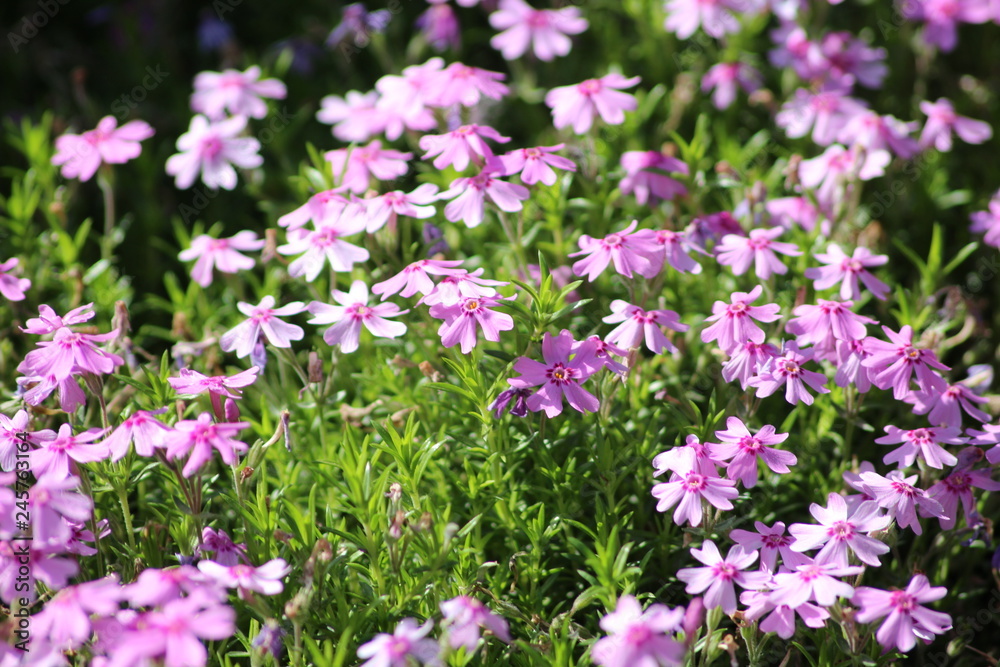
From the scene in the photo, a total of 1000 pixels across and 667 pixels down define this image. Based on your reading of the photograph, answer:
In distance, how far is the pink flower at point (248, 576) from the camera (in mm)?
1825

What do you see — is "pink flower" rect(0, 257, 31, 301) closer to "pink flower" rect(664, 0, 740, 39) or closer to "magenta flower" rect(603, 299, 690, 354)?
"magenta flower" rect(603, 299, 690, 354)

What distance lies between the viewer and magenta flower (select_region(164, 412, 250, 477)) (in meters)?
1.91

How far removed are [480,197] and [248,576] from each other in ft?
3.94

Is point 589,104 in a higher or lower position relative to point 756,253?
higher

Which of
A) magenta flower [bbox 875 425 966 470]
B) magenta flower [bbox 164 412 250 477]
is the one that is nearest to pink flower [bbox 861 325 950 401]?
magenta flower [bbox 875 425 966 470]

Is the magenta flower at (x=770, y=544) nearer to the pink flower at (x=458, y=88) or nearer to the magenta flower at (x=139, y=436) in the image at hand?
the magenta flower at (x=139, y=436)

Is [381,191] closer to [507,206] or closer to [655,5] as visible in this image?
[507,206]

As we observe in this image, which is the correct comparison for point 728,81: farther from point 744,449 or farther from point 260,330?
point 260,330

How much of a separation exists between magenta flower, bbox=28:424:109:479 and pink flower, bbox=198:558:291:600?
374 mm

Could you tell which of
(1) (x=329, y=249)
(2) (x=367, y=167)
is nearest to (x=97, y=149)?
(2) (x=367, y=167)

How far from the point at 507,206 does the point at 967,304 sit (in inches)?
65.4

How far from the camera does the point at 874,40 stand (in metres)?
4.22

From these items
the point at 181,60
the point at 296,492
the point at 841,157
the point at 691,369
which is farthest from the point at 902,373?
the point at 181,60

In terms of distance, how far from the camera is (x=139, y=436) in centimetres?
201
